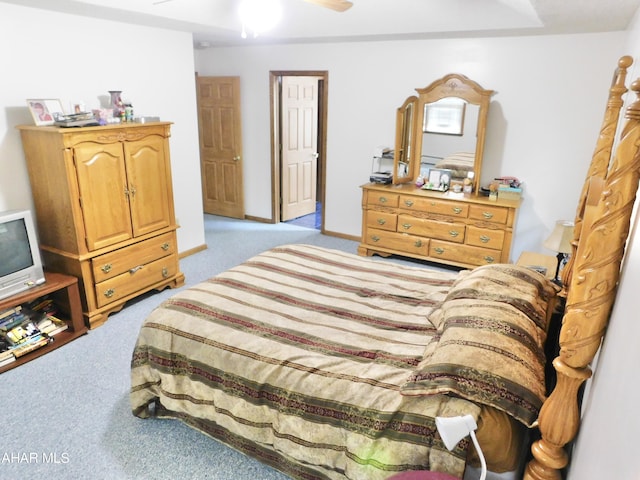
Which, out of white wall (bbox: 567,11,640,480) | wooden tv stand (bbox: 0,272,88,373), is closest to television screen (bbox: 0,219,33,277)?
wooden tv stand (bbox: 0,272,88,373)

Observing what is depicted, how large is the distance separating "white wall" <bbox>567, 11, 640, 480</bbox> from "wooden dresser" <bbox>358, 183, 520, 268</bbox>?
3.18m

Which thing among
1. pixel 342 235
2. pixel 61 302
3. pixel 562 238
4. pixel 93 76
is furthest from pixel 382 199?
pixel 61 302

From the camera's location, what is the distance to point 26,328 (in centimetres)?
309

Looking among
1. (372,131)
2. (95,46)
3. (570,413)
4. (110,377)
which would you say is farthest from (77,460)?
(372,131)

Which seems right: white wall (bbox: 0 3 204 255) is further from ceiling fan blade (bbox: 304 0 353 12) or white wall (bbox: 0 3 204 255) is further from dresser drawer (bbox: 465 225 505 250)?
dresser drawer (bbox: 465 225 505 250)

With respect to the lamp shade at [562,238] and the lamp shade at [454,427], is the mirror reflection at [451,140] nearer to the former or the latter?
the lamp shade at [562,238]

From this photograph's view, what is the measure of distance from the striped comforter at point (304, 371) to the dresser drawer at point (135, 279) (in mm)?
1251

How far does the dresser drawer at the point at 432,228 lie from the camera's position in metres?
4.46

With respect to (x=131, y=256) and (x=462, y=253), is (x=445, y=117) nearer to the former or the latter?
(x=462, y=253)

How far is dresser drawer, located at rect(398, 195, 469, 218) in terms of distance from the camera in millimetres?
4406

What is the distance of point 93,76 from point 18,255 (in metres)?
1.59

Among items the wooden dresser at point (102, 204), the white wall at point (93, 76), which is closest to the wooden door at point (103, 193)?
the wooden dresser at point (102, 204)

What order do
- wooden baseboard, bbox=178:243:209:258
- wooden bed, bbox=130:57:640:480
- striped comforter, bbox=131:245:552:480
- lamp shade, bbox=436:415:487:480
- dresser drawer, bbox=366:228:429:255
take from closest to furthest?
wooden bed, bbox=130:57:640:480
lamp shade, bbox=436:415:487:480
striped comforter, bbox=131:245:552:480
dresser drawer, bbox=366:228:429:255
wooden baseboard, bbox=178:243:209:258

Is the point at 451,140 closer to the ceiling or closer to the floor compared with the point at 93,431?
closer to the ceiling
